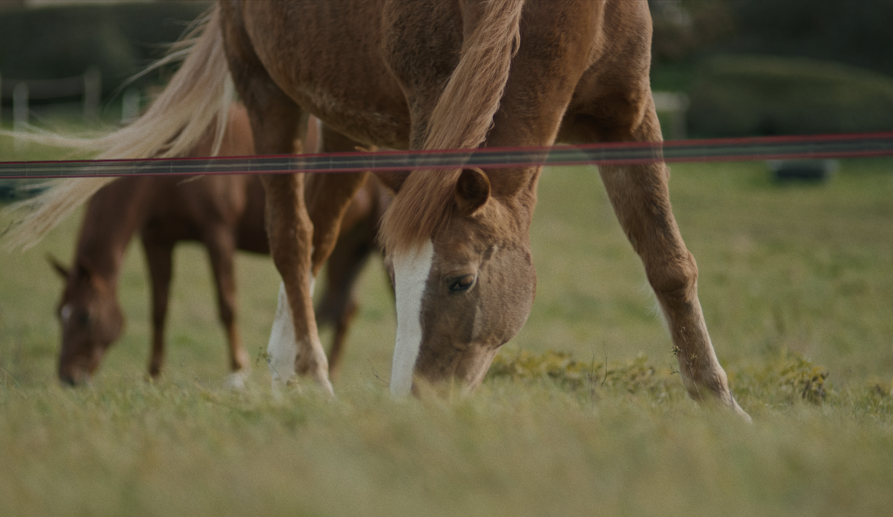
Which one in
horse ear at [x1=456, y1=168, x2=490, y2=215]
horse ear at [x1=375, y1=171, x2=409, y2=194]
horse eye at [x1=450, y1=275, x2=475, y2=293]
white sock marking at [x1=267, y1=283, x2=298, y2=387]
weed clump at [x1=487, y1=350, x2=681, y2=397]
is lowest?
white sock marking at [x1=267, y1=283, x2=298, y2=387]

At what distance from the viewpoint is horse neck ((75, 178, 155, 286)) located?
6395 mm

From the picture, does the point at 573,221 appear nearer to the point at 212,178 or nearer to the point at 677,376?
the point at 212,178

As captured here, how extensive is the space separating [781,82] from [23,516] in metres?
22.5

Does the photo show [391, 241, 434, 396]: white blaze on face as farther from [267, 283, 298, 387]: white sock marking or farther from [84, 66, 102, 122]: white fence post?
[84, 66, 102, 122]: white fence post

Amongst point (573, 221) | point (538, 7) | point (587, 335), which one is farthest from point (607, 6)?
point (573, 221)

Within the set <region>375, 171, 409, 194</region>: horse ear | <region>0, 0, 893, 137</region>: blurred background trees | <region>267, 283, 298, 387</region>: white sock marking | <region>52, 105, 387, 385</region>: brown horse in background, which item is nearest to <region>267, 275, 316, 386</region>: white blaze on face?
<region>267, 283, 298, 387</region>: white sock marking

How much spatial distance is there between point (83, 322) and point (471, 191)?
4.88m

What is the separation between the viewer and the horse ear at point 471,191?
2.34 metres

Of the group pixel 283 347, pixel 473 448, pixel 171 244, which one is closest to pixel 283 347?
pixel 283 347

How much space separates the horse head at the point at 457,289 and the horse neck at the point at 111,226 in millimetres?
4685

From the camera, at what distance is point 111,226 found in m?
6.42

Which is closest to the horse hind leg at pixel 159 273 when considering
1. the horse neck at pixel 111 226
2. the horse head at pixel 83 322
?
the horse neck at pixel 111 226

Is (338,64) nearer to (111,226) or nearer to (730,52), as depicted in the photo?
(111,226)

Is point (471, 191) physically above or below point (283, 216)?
above
